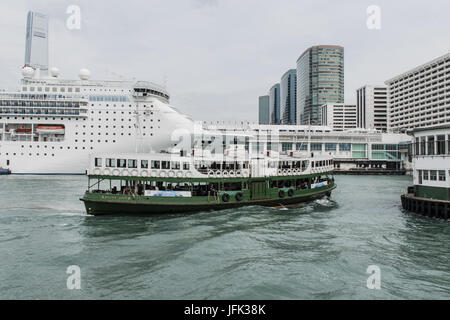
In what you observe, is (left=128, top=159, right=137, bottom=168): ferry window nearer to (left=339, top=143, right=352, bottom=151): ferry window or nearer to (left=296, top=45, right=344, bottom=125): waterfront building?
(left=339, top=143, right=352, bottom=151): ferry window

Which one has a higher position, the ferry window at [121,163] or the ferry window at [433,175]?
the ferry window at [121,163]

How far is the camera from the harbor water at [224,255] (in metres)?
9.28

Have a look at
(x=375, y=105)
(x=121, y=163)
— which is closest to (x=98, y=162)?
(x=121, y=163)

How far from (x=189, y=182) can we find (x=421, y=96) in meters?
119

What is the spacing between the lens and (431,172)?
839 inches

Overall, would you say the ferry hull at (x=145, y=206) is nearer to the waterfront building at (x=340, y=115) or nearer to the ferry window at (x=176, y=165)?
the ferry window at (x=176, y=165)

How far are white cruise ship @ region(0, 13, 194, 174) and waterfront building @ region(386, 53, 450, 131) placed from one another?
3188 inches

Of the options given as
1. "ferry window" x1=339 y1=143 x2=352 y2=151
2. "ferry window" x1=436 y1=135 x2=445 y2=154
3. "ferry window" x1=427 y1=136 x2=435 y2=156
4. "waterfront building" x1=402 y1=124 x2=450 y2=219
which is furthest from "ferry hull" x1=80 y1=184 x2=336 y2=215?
"ferry window" x1=339 y1=143 x2=352 y2=151

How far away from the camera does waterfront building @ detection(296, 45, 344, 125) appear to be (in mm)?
162750

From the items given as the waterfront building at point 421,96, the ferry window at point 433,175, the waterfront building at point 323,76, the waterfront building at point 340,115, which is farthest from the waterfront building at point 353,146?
the waterfront building at point 323,76

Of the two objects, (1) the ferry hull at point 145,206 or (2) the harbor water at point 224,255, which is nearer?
(2) the harbor water at point 224,255

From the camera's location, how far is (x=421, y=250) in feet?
44.0

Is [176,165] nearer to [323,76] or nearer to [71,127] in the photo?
[71,127]

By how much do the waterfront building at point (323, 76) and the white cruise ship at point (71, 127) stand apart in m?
122
